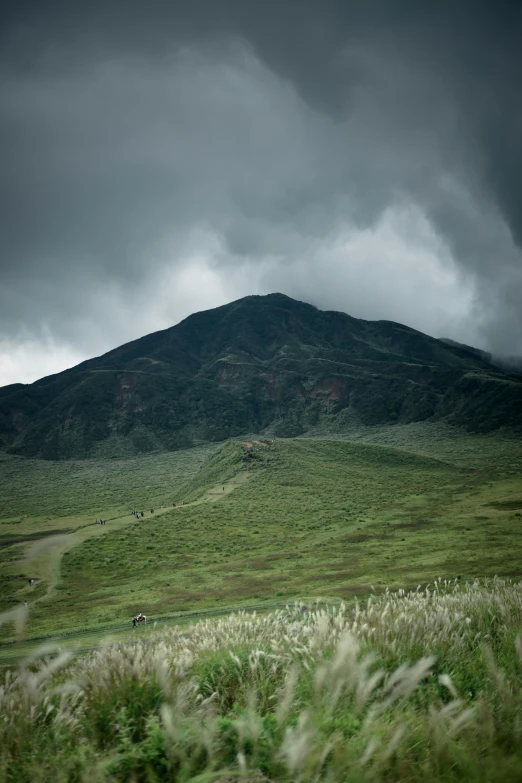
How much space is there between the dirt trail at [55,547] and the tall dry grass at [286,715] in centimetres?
3894

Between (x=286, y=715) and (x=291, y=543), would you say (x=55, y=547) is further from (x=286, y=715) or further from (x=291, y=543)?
(x=286, y=715)

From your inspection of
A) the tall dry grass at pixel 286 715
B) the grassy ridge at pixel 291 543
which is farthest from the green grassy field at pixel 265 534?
the tall dry grass at pixel 286 715

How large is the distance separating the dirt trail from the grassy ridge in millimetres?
1067

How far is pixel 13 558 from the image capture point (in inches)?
2025

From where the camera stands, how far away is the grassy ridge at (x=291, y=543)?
32.6m

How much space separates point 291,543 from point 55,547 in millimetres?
30233

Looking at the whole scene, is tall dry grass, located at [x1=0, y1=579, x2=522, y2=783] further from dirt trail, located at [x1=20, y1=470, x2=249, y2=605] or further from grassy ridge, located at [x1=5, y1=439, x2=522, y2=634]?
dirt trail, located at [x1=20, y1=470, x2=249, y2=605]

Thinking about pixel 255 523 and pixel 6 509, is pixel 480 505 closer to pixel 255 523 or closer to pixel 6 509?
pixel 255 523

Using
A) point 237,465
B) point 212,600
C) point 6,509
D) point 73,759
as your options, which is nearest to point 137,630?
point 212,600

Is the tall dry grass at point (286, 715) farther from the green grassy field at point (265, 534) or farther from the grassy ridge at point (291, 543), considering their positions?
the green grassy field at point (265, 534)

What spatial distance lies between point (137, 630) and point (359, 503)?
5427 cm

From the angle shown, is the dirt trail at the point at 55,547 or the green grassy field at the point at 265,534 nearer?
the green grassy field at the point at 265,534

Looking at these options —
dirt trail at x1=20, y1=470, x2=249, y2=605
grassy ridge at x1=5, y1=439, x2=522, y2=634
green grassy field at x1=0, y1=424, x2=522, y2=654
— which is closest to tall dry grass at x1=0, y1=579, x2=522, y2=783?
grassy ridge at x1=5, y1=439, x2=522, y2=634

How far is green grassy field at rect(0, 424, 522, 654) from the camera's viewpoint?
3312 cm
